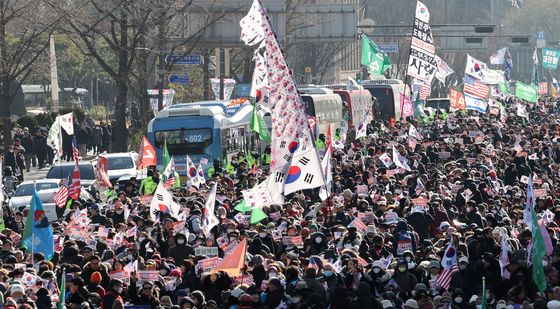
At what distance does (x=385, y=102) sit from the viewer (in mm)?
63906

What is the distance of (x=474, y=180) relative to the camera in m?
26.3

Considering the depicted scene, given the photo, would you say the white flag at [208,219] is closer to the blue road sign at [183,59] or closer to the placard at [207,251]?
the placard at [207,251]

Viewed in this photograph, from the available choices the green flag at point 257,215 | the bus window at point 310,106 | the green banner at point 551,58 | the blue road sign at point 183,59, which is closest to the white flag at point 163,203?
the green flag at point 257,215

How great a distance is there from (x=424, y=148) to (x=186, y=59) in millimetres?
17828

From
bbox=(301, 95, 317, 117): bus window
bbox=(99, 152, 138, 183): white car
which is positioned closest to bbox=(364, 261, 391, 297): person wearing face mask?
bbox=(99, 152, 138, 183): white car

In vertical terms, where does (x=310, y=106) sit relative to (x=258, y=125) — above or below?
below

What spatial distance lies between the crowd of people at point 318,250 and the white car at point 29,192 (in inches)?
124

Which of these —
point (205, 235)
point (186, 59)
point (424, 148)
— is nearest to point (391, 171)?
point (424, 148)

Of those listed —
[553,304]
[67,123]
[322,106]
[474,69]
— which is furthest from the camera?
[474,69]

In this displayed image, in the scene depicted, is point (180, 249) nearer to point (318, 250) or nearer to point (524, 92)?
point (318, 250)

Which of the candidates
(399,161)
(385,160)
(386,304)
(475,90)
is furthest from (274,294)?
(475,90)

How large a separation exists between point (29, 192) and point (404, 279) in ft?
55.6

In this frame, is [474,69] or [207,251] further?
[474,69]

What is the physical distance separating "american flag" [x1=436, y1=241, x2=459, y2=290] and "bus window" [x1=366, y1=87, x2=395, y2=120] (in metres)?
45.5
